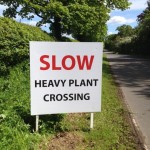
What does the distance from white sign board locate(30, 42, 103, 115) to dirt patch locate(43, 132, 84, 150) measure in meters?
0.48

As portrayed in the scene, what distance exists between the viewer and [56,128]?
7.31m

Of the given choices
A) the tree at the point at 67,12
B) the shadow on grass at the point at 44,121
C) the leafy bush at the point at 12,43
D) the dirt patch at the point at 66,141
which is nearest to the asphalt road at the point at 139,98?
the dirt patch at the point at 66,141

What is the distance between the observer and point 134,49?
47594 mm

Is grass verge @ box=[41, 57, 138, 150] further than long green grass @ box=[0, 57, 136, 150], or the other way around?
grass verge @ box=[41, 57, 138, 150]

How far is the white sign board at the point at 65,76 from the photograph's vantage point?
274 inches

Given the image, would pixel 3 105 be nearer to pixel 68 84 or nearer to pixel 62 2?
pixel 68 84

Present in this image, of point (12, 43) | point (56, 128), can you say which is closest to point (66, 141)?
point (56, 128)

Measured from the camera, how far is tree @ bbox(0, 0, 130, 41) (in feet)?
95.2

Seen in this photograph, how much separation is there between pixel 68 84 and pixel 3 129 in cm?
159

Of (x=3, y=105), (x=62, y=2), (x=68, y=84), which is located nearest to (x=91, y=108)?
(x=68, y=84)

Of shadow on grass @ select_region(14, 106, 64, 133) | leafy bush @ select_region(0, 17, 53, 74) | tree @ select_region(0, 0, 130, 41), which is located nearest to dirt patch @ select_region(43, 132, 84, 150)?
shadow on grass @ select_region(14, 106, 64, 133)

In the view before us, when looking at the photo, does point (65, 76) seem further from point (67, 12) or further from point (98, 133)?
point (67, 12)

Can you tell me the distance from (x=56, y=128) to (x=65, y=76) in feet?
3.30

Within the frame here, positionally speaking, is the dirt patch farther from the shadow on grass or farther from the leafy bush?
the leafy bush
